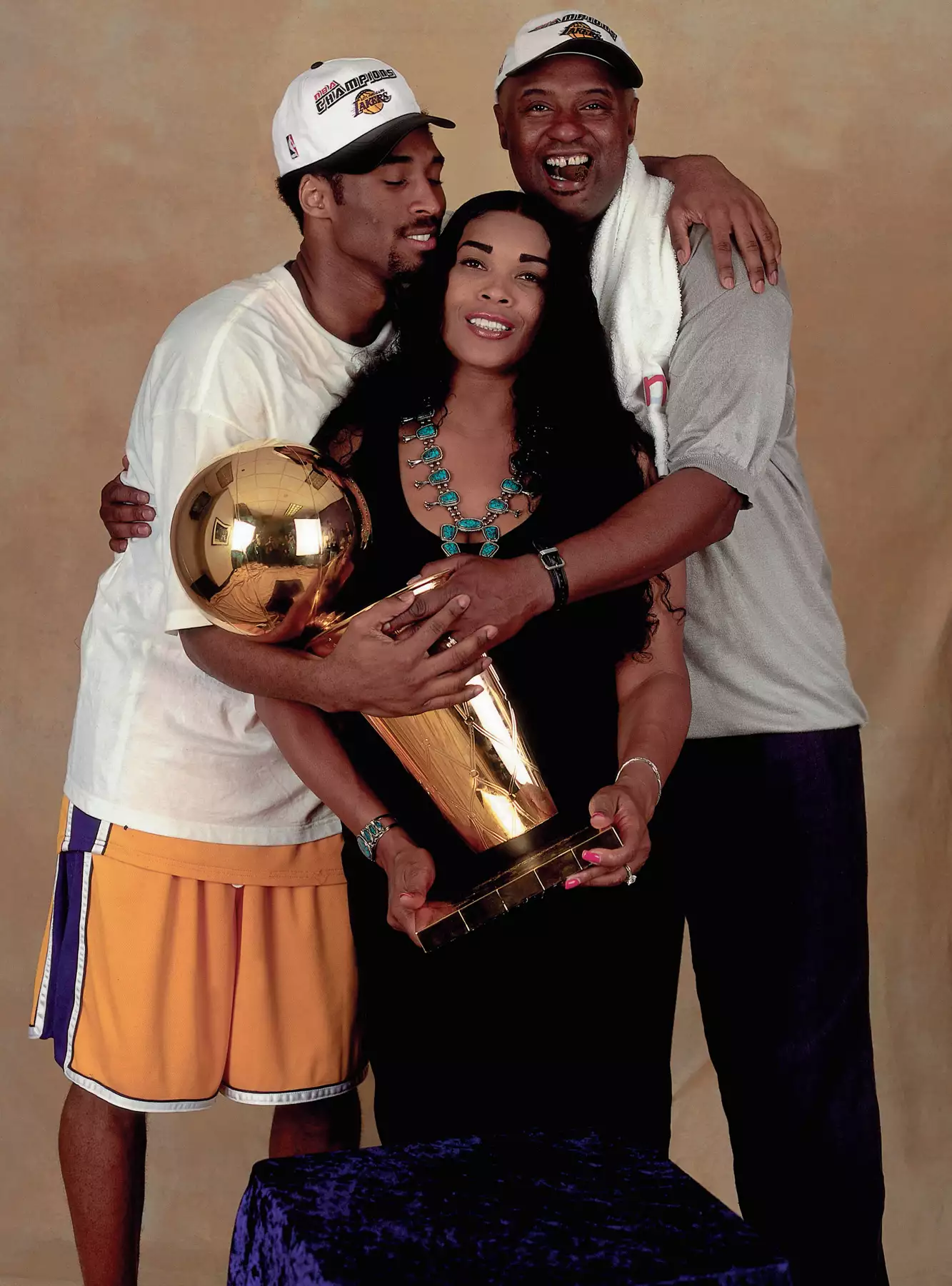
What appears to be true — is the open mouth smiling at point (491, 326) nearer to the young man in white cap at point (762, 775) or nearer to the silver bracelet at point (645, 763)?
the young man in white cap at point (762, 775)

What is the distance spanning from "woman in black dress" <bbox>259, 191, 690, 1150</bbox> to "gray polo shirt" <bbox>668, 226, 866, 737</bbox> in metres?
0.16

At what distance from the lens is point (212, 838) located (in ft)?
7.64

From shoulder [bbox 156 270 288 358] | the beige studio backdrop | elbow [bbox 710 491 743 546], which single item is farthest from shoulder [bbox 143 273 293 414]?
the beige studio backdrop

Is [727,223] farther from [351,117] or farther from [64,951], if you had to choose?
[64,951]

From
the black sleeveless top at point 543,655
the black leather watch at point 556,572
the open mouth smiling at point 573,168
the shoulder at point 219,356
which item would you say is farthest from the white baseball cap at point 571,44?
the black leather watch at point 556,572

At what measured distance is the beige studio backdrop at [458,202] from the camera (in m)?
3.50

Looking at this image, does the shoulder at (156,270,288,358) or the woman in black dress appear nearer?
the woman in black dress

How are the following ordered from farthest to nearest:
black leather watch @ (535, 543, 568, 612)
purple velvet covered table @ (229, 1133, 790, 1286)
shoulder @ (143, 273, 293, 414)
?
shoulder @ (143, 273, 293, 414), black leather watch @ (535, 543, 568, 612), purple velvet covered table @ (229, 1133, 790, 1286)

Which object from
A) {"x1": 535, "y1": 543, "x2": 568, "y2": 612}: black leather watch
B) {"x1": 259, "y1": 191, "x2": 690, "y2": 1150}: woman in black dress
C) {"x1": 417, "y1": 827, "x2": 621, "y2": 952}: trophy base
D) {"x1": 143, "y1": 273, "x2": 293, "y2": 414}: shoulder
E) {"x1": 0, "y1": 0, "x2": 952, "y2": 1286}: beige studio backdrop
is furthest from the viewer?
{"x1": 0, "y1": 0, "x2": 952, "y2": 1286}: beige studio backdrop

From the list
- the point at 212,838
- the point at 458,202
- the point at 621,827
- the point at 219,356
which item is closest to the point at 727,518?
the point at 621,827

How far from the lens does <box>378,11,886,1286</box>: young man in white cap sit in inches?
90.8

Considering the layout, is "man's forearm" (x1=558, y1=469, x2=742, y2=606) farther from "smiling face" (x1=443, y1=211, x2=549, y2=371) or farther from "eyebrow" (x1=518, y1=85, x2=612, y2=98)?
"eyebrow" (x1=518, y1=85, x2=612, y2=98)

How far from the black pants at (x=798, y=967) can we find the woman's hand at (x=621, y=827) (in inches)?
18.6

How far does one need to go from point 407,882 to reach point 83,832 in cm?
72
